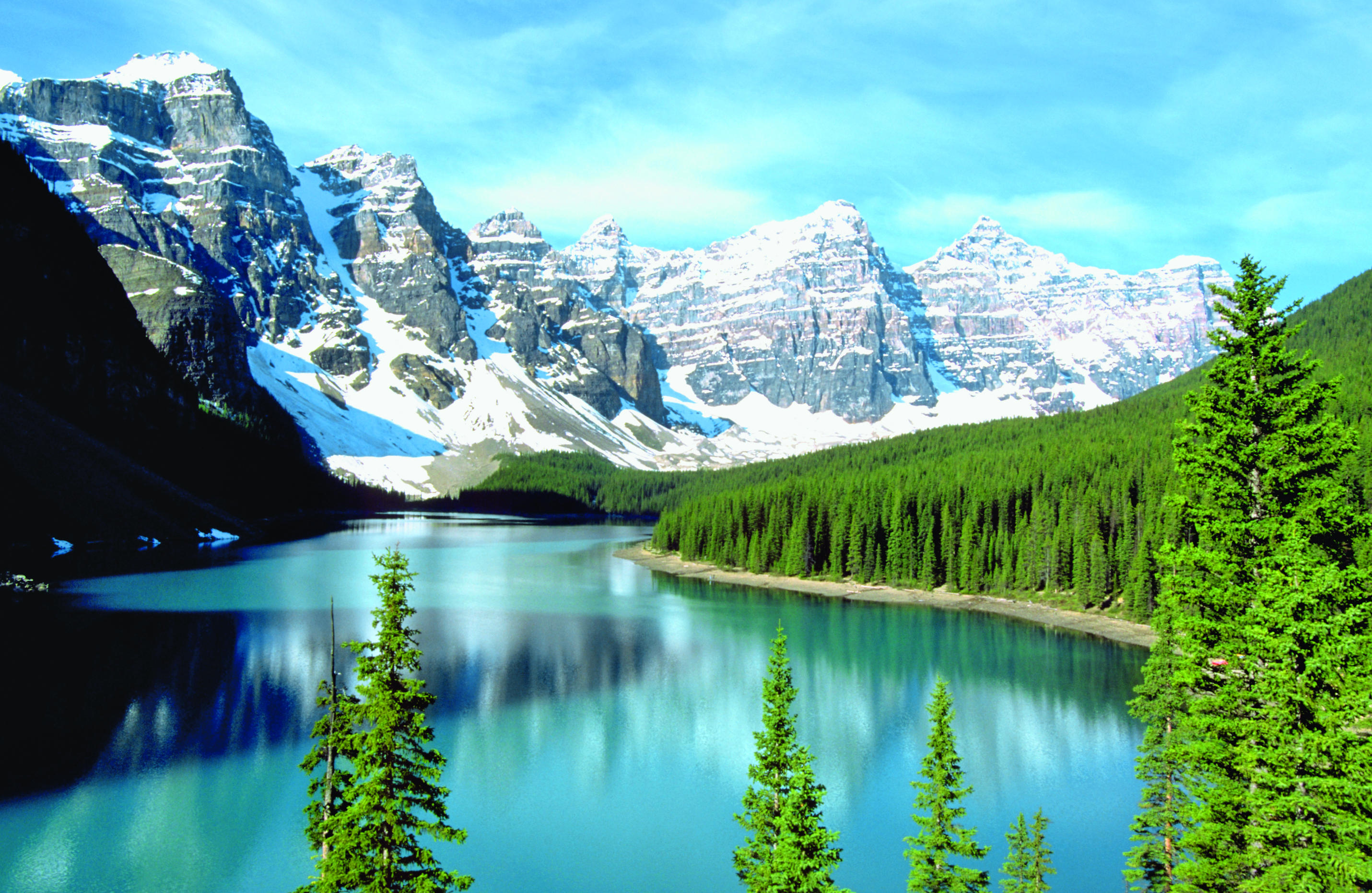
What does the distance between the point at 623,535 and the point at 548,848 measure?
16435 cm

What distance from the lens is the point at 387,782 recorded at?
16.4 meters

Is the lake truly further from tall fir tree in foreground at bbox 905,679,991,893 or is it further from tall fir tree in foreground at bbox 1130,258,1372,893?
tall fir tree in foreground at bbox 1130,258,1372,893

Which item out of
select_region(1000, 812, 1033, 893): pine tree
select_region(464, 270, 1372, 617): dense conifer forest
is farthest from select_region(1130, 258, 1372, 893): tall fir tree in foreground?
select_region(464, 270, 1372, 617): dense conifer forest

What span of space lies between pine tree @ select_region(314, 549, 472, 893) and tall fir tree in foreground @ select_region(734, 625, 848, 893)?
633cm

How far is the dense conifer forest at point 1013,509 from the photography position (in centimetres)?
8538

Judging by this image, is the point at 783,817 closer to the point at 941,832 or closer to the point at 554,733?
the point at 941,832

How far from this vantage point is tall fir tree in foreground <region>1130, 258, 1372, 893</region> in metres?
15.1

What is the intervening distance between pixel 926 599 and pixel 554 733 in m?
59.3

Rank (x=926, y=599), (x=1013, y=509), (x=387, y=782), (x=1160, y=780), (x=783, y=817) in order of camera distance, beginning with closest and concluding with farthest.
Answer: (x=387, y=782) < (x=783, y=817) < (x=1160, y=780) < (x=926, y=599) < (x=1013, y=509)

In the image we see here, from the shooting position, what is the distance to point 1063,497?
93688mm

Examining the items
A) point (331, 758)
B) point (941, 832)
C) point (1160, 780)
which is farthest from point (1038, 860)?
point (331, 758)

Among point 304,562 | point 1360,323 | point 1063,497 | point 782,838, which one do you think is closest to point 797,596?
point 1063,497

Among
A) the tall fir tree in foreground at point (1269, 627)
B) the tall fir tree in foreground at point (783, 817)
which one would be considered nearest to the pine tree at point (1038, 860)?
the tall fir tree in foreground at point (1269, 627)

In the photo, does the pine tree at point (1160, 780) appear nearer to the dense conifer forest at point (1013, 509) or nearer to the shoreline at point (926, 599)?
the shoreline at point (926, 599)
